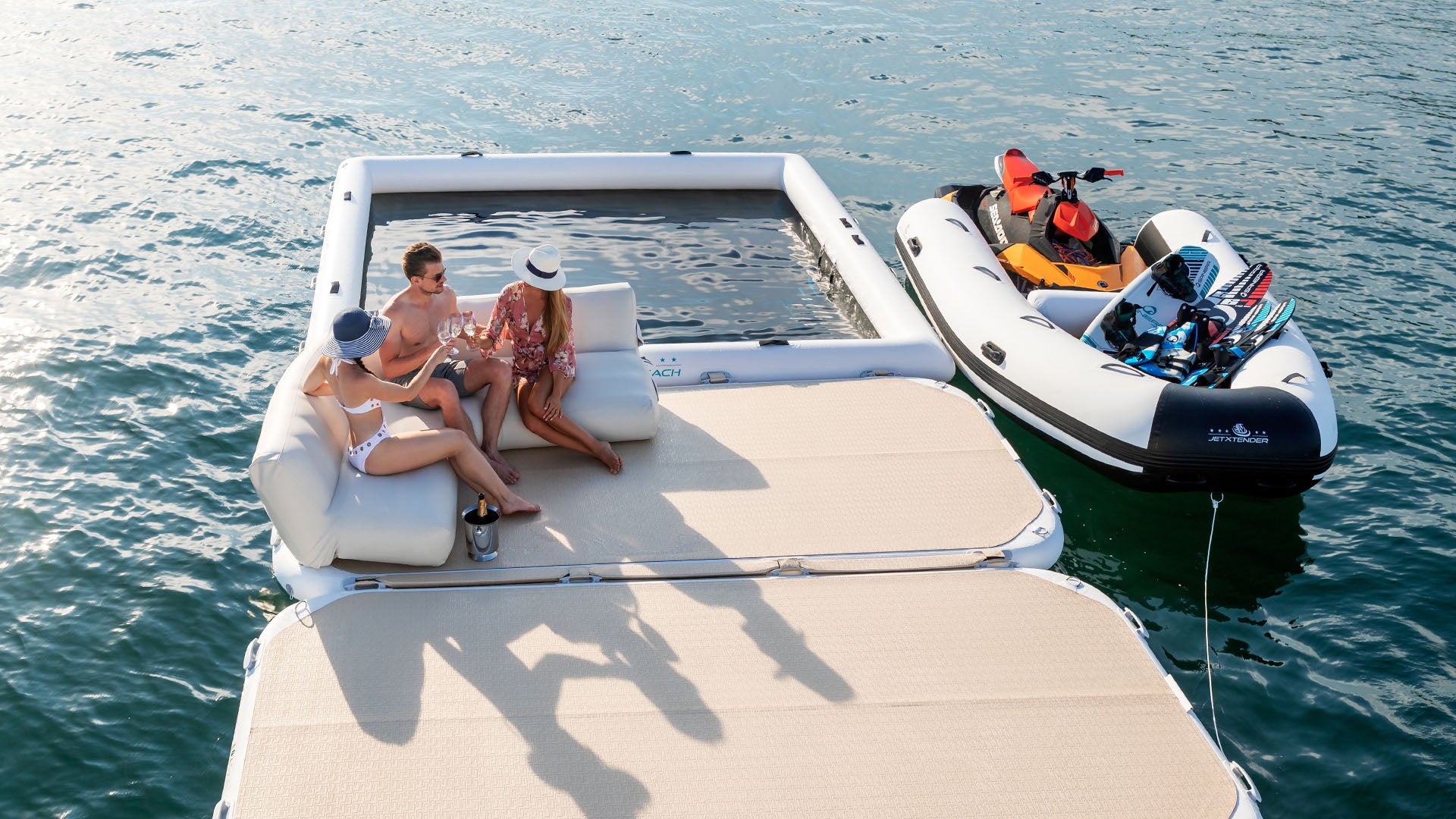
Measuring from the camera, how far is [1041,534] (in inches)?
173

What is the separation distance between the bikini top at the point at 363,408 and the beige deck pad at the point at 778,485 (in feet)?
1.95

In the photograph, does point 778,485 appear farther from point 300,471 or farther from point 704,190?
point 704,190

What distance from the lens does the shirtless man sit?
4492 millimetres

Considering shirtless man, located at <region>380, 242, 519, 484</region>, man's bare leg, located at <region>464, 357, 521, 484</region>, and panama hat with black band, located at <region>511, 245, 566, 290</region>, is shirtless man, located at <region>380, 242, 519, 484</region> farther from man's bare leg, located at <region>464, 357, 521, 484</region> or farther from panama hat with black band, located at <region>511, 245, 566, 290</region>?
panama hat with black band, located at <region>511, 245, 566, 290</region>

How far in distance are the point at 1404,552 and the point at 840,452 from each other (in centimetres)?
298

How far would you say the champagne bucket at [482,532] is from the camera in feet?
Result: 13.4

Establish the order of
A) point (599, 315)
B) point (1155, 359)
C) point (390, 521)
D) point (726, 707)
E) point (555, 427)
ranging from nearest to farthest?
point (726, 707)
point (390, 521)
point (555, 427)
point (599, 315)
point (1155, 359)

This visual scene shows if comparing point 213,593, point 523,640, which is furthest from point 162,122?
point 523,640

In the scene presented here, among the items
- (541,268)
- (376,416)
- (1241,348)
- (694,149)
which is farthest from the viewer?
(694,149)

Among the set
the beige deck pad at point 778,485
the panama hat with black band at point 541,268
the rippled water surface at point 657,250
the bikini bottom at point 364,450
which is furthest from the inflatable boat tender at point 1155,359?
the bikini bottom at point 364,450

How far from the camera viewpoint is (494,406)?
4699 millimetres

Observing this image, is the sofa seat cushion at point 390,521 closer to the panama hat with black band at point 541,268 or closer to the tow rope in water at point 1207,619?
the panama hat with black band at point 541,268

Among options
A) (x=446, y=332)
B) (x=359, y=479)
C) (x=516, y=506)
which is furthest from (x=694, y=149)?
(x=359, y=479)

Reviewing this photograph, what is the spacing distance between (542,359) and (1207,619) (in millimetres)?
3325
